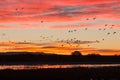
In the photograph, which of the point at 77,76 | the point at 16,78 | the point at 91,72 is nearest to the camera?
the point at 16,78

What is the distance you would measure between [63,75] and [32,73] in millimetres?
4252

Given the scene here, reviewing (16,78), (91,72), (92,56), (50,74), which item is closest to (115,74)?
(91,72)

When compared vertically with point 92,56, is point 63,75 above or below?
above

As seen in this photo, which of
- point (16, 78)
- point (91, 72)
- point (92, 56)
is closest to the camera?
point (16, 78)

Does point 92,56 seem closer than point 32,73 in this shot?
No

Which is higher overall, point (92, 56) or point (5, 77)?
point (5, 77)

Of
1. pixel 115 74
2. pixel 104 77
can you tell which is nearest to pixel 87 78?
pixel 104 77

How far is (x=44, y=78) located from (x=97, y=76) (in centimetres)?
748

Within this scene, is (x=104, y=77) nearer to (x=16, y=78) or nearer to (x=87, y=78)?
(x=87, y=78)

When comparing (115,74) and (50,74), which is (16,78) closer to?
(50,74)

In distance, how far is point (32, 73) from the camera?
2977 inches

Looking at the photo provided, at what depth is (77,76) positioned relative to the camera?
73.7 meters

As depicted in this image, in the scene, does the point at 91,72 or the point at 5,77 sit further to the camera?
the point at 91,72

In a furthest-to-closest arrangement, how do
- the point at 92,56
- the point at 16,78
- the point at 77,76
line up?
the point at 92,56
the point at 77,76
the point at 16,78
